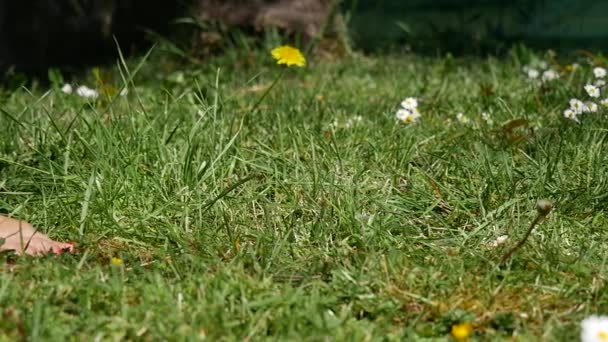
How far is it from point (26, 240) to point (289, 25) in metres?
3.02

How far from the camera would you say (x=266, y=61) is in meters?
4.94

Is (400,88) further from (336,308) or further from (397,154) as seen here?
(336,308)

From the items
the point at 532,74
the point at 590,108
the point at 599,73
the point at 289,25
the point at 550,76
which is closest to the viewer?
the point at 590,108

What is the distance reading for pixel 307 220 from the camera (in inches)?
101

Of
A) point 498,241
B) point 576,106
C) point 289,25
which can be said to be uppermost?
point 289,25

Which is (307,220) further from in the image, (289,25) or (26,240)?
(289,25)

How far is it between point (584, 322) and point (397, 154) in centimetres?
118

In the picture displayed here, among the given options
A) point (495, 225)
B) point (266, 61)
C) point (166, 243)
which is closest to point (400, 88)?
point (266, 61)

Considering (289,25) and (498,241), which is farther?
(289,25)

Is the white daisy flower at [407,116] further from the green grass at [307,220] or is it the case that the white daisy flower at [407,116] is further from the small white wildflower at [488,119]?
the small white wildflower at [488,119]

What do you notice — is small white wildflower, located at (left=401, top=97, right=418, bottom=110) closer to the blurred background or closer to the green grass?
the green grass

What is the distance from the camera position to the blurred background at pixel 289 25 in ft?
17.2

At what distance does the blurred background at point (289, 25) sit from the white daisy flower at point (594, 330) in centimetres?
338

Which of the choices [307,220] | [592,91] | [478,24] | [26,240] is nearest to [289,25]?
[478,24]
